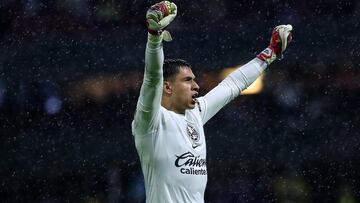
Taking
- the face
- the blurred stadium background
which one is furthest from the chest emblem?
the blurred stadium background

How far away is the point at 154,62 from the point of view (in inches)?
108

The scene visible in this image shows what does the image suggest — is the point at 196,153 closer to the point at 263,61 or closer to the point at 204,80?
the point at 263,61

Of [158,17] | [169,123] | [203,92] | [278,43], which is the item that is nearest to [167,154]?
[169,123]

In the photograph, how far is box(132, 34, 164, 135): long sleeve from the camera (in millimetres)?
2729

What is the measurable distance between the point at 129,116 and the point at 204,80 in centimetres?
87

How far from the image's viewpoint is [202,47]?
7273mm

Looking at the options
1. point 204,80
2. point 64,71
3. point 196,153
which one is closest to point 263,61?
point 196,153

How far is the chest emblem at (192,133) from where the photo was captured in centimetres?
317

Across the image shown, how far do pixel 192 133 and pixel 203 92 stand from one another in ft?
12.8

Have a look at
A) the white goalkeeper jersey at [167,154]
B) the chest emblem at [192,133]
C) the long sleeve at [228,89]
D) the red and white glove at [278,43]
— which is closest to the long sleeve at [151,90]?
the white goalkeeper jersey at [167,154]

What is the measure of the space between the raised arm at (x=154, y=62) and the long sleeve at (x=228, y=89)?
1.92ft

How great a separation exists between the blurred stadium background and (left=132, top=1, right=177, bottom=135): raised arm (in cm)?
413

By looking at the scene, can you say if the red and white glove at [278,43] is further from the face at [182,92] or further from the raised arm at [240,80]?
the face at [182,92]

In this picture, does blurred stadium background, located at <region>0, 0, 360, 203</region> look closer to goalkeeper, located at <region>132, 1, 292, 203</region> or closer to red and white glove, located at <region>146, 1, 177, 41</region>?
goalkeeper, located at <region>132, 1, 292, 203</region>
